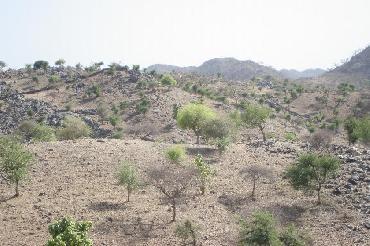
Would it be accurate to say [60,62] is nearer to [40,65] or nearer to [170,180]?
[40,65]

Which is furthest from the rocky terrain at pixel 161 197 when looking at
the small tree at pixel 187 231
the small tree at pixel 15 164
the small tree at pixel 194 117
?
the small tree at pixel 194 117

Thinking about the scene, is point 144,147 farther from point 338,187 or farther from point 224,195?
point 338,187

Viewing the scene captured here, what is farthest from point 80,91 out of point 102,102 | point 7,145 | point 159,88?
point 7,145

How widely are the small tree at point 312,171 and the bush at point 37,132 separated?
2619 cm

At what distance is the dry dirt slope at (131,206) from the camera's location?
23922mm

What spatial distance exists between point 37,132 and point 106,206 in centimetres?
2633

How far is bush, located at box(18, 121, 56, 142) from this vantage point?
45.6 metres

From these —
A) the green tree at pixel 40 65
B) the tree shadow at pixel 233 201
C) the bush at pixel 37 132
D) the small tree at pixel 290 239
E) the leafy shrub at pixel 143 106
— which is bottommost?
the small tree at pixel 290 239

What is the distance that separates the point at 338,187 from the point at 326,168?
8.39 feet

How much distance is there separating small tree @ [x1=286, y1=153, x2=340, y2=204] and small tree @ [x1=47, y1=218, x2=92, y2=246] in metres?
14.4

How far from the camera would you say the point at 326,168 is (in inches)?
1101

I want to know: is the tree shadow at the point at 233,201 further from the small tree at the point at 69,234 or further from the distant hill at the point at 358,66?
the distant hill at the point at 358,66

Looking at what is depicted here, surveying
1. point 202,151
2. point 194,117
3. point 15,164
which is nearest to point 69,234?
point 15,164

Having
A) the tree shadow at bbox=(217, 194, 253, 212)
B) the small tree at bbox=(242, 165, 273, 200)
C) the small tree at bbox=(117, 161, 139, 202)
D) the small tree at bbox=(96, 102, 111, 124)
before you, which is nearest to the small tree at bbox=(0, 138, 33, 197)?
the small tree at bbox=(117, 161, 139, 202)
